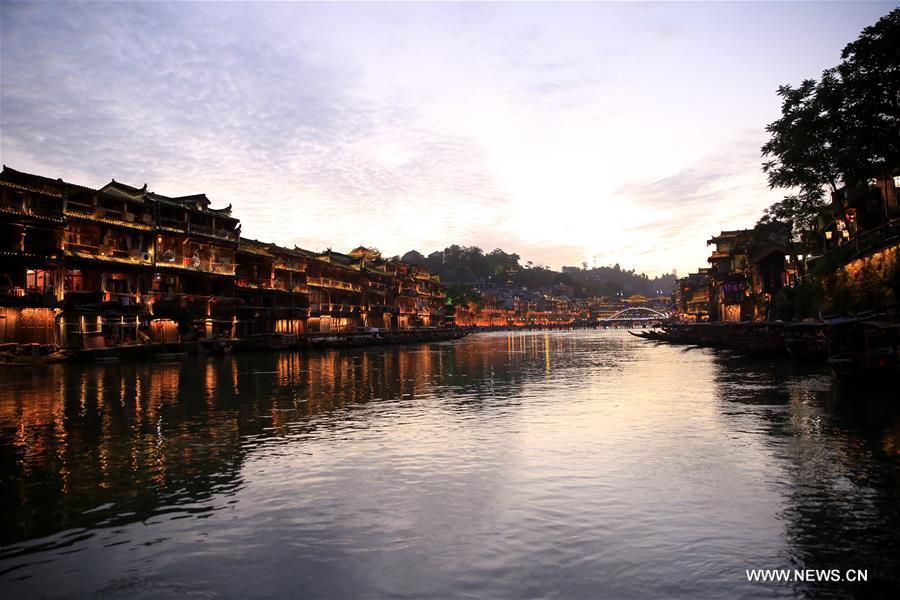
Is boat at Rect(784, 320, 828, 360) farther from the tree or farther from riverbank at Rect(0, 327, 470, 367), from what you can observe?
riverbank at Rect(0, 327, 470, 367)

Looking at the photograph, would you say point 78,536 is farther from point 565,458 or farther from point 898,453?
point 898,453

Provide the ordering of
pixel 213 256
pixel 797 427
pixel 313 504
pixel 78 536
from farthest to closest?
pixel 213 256, pixel 797 427, pixel 313 504, pixel 78 536

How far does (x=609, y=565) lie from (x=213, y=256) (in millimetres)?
59786

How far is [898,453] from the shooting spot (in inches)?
480

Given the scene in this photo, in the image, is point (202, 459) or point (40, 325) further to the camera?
point (40, 325)

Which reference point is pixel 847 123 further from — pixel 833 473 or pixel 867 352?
pixel 833 473

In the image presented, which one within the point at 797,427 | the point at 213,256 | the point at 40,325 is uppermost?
the point at 213,256

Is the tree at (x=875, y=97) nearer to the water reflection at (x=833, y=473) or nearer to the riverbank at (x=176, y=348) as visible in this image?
the water reflection at (x=833, y=473)

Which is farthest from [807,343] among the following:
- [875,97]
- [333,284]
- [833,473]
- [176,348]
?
[333,284]

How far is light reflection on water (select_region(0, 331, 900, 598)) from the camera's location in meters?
6.81

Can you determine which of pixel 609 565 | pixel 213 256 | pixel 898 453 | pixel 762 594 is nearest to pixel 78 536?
pixel 609 565

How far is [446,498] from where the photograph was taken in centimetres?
974

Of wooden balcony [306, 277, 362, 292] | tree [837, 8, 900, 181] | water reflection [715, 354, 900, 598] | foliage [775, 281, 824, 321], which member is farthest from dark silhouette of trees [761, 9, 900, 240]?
wooden balcony [306, 277, 362, 292]

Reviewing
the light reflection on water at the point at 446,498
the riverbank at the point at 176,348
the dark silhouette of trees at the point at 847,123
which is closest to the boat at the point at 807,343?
the dark silhouette of trees at the point at 847,123
